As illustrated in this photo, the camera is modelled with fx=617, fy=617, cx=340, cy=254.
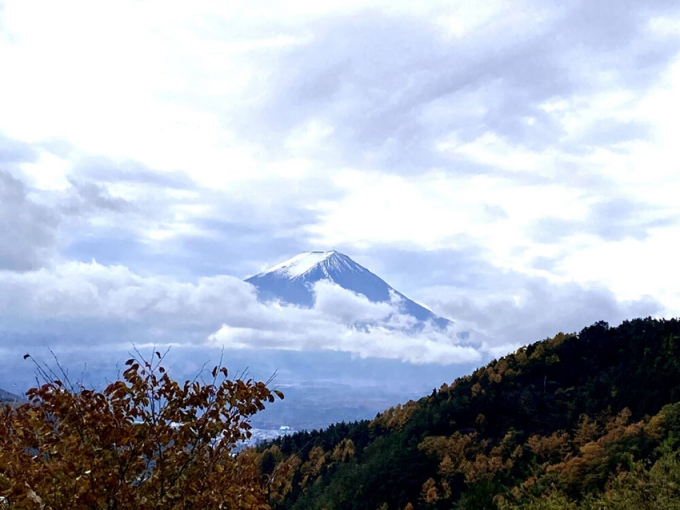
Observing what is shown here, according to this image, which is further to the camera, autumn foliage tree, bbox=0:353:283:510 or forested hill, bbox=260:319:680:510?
forested hill, bbox=260:319:680:510

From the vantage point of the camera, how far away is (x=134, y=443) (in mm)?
10961

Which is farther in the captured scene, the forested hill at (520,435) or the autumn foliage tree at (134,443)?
the forested hill at (520,435)

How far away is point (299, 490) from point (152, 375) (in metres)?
93.9

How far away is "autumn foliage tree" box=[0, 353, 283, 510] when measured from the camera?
1041cm

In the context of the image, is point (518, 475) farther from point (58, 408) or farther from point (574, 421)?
point (58, 408)

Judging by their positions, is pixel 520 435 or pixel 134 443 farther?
pixel 520 435

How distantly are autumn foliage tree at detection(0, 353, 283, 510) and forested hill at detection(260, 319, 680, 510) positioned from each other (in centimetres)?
4078

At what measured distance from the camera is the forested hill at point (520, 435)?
55.8 meters

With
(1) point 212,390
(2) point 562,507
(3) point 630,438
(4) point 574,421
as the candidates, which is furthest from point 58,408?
(4) point 574,421

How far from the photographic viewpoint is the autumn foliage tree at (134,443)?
10414 mm

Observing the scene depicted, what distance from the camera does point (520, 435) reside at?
82.6 m

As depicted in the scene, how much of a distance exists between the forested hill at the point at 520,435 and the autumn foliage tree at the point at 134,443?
4078cm

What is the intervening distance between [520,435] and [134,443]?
79584mm

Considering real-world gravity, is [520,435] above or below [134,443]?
below
